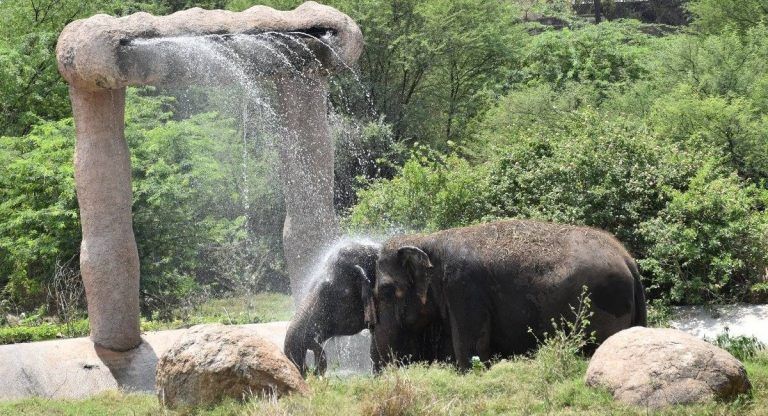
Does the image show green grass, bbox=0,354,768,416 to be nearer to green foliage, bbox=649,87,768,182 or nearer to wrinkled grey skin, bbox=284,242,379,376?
wrinkled grey skin, bbox=284,242,379,376

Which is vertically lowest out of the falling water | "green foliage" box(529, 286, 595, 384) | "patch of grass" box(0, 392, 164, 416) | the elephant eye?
"patch of grass" box(0, 392, 164, 416)

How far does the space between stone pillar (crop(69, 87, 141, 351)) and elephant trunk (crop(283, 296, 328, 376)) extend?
11.7 feet

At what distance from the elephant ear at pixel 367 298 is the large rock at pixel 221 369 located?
207 cm

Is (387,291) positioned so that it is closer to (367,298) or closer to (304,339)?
(367,298)

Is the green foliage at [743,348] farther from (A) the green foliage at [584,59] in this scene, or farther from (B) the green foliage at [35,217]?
(A) the green foliage at [584,59]

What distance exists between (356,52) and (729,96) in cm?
1030

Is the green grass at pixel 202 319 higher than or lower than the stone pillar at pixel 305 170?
lower

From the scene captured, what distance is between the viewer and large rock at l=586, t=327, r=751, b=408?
319 inches

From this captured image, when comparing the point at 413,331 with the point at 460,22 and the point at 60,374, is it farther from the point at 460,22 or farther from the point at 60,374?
the point at 460,22

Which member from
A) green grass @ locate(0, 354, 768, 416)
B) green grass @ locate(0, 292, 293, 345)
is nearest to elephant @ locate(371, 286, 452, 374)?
green grass @ locate(0, 354, 768, 416)

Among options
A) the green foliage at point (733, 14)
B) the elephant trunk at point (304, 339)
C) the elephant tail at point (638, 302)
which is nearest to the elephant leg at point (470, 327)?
the elephant trunk at point (304, 339)

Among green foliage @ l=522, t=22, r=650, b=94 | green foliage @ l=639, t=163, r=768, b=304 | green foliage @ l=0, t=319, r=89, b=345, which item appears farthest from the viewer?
green foliage @ l=522, t=22, r=650, b=94

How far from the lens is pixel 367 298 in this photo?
37.3 feet

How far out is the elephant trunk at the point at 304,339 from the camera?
1105cm
